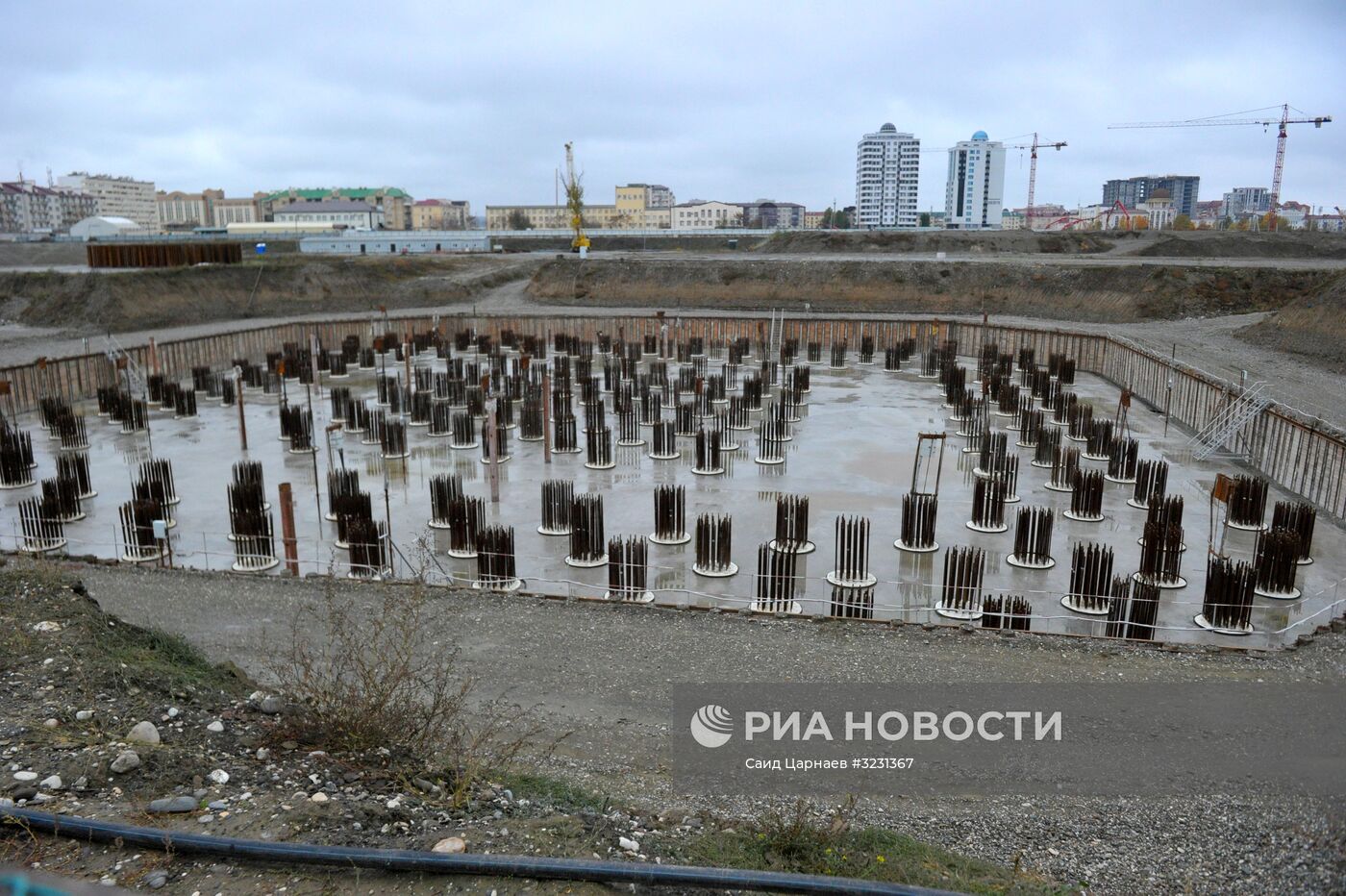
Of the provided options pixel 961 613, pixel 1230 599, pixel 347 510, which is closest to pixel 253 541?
pixel 347 510

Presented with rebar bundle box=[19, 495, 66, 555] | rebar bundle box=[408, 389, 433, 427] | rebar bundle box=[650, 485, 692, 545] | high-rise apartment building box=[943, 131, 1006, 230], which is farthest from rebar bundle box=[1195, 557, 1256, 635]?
high-rise apartment building box=[943, 131, 1006, 230]

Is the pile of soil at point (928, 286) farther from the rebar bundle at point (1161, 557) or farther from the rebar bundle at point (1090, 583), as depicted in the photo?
the rebar bundle at point (1090, 583)

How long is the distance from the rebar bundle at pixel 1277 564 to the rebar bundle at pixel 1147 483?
4.20 meters

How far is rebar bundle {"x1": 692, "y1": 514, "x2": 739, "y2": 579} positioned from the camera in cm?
1650

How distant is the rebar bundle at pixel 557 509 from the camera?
734 inches

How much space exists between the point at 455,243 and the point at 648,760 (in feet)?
279

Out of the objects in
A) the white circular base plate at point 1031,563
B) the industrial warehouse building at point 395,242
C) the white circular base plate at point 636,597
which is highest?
the industrial warehouse building at point 395,242

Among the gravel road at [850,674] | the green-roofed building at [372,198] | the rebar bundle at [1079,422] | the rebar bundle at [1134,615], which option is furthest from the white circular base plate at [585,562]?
the green-roofed building at [372,198]

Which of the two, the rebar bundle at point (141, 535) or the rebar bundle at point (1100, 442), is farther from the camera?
the rebar bundle at point (1100, 442)

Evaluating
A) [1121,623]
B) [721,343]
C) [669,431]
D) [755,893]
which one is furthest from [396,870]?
→ [721,343]

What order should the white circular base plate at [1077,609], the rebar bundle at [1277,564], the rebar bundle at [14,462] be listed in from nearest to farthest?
the white circular base plate at [1077,609] → the rebar bundle at [1277,564] → the rebar bundle at [14,462]

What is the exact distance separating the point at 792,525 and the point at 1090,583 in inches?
202

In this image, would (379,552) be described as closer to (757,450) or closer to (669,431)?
(669,431)

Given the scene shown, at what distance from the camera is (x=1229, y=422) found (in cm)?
2422
